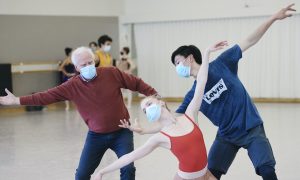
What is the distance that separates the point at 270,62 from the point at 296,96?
112 cm

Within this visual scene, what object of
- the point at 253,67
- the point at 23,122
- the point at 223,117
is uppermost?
the point at 223,117

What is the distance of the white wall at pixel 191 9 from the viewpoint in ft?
41.3

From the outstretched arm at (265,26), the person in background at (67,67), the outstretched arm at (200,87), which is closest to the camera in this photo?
the outstretched arm at (200,87)

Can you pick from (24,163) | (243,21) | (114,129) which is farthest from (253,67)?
(114,129)

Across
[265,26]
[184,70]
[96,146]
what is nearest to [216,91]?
[184,70]

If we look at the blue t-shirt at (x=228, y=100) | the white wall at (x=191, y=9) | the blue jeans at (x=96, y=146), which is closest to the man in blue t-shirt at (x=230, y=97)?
the blue t-shirt at (x=228, y=100)

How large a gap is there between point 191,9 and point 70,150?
734 cm

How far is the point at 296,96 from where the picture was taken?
41.8 feet

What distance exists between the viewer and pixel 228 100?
3.76 metres

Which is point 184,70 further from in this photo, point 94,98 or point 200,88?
point 94,98

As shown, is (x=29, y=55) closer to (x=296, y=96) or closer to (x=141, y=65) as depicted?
(x=141, y=65)

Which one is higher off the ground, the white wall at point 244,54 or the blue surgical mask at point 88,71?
the blue surgical mask at point 88,71

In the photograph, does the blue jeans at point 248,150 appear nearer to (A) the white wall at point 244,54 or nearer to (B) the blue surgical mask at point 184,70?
(B) the blue surgical mask at point 184,70

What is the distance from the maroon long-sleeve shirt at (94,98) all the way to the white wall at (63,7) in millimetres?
8841
